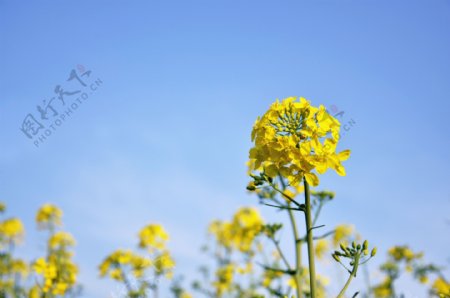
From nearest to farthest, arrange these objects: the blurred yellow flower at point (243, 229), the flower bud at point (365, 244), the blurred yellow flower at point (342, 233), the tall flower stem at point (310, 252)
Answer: the tall flower stem at point (310, 252) < the flower bud at point (365, 244) < the blurred yellow flower at point (243, 229) < the blurred yellow flower at point (342, 233)

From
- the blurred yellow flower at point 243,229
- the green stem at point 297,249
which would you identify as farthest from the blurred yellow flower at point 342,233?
the green stem at point 297,249

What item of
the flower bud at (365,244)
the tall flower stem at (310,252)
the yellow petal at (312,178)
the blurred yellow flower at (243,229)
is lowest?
the tall flower stem at (310,252)

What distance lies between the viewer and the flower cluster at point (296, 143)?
8.79 feet

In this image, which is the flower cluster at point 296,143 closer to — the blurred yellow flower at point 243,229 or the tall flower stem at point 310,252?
the tall flower stem at point 310,252

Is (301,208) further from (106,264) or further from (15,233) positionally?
(15,233)

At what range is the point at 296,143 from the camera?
273 cm

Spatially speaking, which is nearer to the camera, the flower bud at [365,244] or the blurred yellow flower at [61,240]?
the flower bud at [365,244]

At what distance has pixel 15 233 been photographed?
10.6 meters

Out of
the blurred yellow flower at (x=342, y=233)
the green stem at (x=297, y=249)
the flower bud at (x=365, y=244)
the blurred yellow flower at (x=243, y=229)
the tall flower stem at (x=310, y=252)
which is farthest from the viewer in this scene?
the blurred yellow flower at (x=342, y=233)

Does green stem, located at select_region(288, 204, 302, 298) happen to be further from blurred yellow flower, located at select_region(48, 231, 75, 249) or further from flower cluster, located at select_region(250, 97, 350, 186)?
blurred yellow flower, located at select_region(48, 231, 75, 249)

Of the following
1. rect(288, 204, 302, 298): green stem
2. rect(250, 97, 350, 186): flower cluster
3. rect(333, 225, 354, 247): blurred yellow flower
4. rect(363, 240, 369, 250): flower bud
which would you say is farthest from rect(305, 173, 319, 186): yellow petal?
rect(333, 225, 354, 247): blurred yellow flower

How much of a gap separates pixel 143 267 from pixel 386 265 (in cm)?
710

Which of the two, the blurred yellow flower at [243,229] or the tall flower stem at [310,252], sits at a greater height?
the blurred yellow flower at [243,229]

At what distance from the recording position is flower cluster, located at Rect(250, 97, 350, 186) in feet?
8.79
